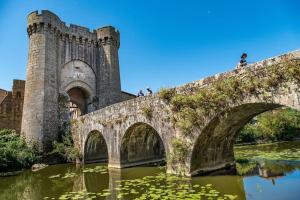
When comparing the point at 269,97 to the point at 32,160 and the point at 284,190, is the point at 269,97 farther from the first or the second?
the point at 32,160

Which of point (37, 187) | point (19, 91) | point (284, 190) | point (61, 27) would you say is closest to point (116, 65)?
point (61, 27)

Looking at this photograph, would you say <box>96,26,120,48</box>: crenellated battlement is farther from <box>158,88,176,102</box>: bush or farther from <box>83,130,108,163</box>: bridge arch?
<box>158,88,176,102</box>: bush

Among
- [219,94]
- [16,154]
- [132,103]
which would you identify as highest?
[132,103]

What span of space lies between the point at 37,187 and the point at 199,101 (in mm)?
6709

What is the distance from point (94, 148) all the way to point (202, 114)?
34.7ft

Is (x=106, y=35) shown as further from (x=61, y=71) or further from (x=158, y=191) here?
(x=158, y=191)

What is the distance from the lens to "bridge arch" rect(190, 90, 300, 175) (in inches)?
303

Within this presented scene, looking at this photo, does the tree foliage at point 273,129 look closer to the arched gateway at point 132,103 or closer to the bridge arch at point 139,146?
the arched gateway at point 132,103

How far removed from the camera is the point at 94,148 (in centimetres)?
1725

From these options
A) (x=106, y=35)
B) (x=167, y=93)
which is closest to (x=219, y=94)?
(x=167, y=93)

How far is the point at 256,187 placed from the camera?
744 cm

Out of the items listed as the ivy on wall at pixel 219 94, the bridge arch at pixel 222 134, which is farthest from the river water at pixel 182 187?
the ivy on wall at pixel 219 94

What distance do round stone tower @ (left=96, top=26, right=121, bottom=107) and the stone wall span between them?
6822 millimetres

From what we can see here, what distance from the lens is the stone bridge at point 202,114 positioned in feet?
22.2
